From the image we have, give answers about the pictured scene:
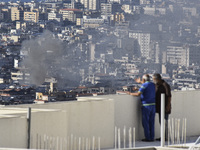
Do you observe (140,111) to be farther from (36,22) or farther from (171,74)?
(36,22)

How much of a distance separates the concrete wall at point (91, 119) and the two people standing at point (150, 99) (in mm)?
208

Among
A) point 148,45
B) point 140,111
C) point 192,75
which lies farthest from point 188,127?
point 148,45

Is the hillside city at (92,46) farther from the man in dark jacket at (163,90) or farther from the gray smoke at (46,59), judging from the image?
the man in dark jacket at (163,90)

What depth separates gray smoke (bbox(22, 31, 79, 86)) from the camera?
85.9 meters

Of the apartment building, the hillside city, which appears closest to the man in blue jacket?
the hillside city

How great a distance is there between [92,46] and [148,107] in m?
92.8

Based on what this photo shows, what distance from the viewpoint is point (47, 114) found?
667cm

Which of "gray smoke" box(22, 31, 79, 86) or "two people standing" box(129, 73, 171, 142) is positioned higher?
"two people standing" box(129, 73, 171, 142)

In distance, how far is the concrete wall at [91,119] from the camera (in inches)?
246

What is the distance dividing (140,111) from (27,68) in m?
80.8

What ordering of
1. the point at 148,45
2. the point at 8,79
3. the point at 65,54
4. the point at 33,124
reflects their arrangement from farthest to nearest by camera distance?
the point at 148,45
the point at 65,54
the point at 8,79
the point at 33,124

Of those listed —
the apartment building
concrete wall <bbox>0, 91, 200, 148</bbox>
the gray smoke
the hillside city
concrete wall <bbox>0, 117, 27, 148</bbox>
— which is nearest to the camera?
concrete wall <bbox>0, 117, 27, 148</bbox>

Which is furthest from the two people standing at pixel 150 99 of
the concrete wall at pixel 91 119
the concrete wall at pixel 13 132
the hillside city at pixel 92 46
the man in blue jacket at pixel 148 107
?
the hillside city at pixel 92 46

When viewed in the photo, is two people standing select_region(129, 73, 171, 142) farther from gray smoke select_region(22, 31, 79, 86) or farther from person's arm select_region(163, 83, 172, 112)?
gray smoke select_region(22, 31, 79, 86)
